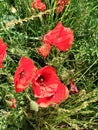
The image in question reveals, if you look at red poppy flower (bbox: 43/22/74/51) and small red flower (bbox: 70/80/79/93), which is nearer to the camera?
red poppy flower (bbox: 43/22/74/51)

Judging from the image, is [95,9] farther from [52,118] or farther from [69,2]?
[52,118]

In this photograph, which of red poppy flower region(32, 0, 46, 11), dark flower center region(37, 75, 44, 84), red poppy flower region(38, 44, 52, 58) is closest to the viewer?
dark flower center region(37, 75, 44, 84)

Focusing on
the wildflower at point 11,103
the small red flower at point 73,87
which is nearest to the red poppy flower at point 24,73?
the wildflower at point 11,103

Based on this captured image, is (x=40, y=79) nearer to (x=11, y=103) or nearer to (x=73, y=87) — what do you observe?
(x=11, y=103)

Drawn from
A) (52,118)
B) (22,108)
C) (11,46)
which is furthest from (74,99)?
(11,46)

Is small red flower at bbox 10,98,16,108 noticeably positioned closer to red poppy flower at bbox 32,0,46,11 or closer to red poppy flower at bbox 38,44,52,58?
red poppy flower at bbox 38,44,52,58

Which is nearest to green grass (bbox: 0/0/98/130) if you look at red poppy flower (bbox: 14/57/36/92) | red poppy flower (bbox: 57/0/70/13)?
red poppy flower (bbox: 57/0/70/13)

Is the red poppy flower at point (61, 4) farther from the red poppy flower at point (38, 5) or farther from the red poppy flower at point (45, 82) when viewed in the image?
the red poppy flower at point (45, 82)
